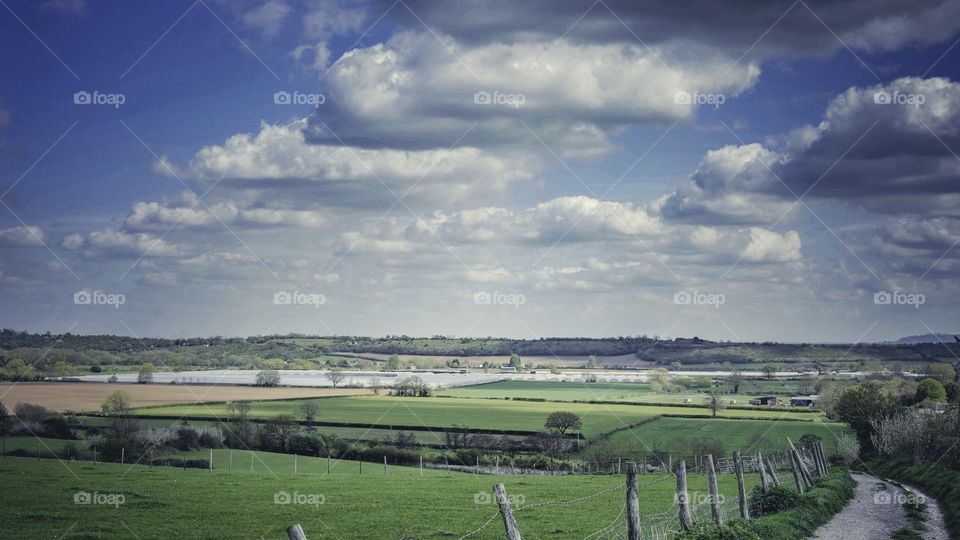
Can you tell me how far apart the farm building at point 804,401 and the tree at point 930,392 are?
21776mm

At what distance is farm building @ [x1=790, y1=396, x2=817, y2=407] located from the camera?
122 meters

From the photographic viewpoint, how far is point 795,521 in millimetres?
25047

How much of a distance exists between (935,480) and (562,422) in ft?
162

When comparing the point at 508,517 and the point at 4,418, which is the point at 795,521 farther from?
the point at 4,418

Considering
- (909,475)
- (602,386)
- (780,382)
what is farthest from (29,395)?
(780,382)

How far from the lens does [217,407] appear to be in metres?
97.2

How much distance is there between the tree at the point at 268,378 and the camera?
131 metres

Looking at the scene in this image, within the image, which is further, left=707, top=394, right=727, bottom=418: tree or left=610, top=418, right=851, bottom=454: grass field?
left=707, top=394, right=727, bottom=418: tree

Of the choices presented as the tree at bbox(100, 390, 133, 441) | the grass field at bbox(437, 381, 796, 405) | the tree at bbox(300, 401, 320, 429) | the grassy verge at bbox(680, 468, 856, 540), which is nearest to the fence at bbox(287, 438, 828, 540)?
the grassy verge at bbox(680, 468, 856, 540)

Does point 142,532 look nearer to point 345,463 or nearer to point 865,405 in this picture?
point 345,463

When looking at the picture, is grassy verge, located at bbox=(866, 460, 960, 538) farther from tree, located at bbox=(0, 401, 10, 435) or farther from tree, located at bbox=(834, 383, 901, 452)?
tree, located at bbox=(0, 401, 10, 435)

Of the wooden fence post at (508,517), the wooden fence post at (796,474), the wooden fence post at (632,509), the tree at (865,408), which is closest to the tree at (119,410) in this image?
the wooden fence post at (796,474)

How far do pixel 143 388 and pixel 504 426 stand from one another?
54.6m

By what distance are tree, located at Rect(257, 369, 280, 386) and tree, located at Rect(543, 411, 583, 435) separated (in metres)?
56.8
